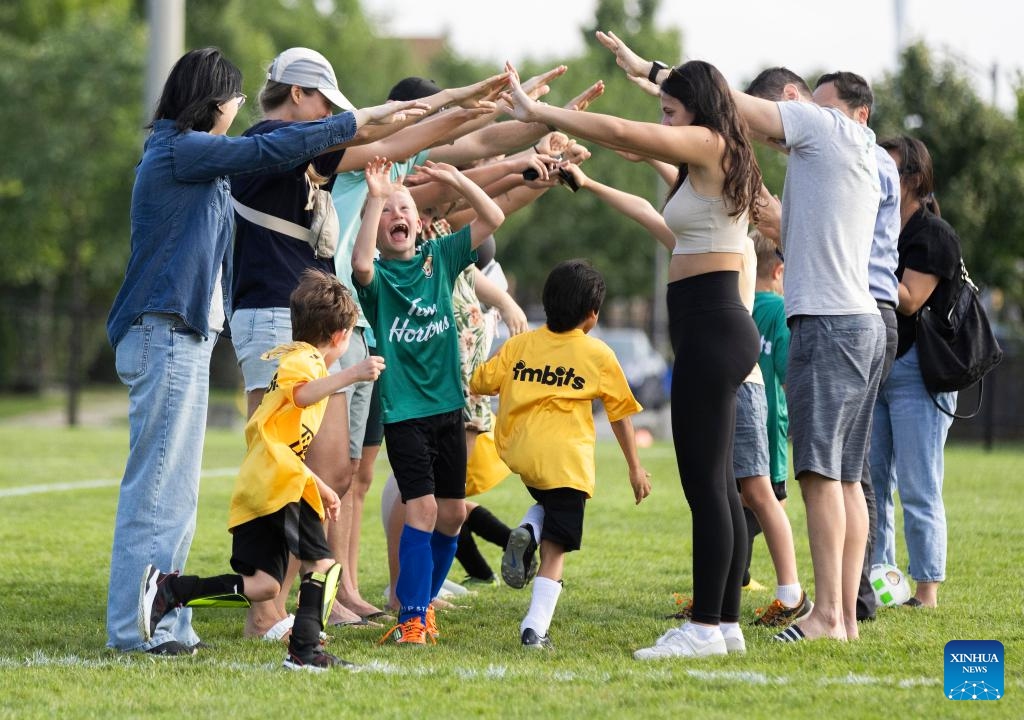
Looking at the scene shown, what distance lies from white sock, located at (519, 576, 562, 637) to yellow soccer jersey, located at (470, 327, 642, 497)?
15.3 inches

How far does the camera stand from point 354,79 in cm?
4006

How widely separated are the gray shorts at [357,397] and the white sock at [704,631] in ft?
5.42

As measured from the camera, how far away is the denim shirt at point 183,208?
16.8ft

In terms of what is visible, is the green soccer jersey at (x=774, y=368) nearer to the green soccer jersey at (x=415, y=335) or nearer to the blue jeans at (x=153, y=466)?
the green soccer jersey at (x=415, y=335)

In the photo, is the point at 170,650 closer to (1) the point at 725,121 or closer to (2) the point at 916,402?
(1) the point at 725,121

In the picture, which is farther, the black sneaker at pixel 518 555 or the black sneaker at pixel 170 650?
the black sneaker at pixel 518 555

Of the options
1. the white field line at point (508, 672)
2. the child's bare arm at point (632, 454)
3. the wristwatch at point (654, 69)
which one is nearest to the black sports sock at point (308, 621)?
the white field line at point (508, 672)

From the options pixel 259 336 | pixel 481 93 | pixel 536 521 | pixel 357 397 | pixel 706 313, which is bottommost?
pixel 536 521

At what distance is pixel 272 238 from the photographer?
5578 mm

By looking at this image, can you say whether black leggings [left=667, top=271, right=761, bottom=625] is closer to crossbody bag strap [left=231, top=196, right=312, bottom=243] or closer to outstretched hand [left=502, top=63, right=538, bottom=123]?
outstretched hand [left=502, top=63, right=538, bottom=123]

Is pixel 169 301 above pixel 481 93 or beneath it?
beneath

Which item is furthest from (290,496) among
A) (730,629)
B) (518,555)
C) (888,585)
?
(888,585)

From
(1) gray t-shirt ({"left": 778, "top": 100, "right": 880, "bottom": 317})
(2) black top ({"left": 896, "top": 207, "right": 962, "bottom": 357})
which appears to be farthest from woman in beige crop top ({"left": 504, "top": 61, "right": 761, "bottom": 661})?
(2) black top ({"left": 896, "top": 207, "right": 962, "bottom": 357})

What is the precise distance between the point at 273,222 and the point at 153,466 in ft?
3.56
